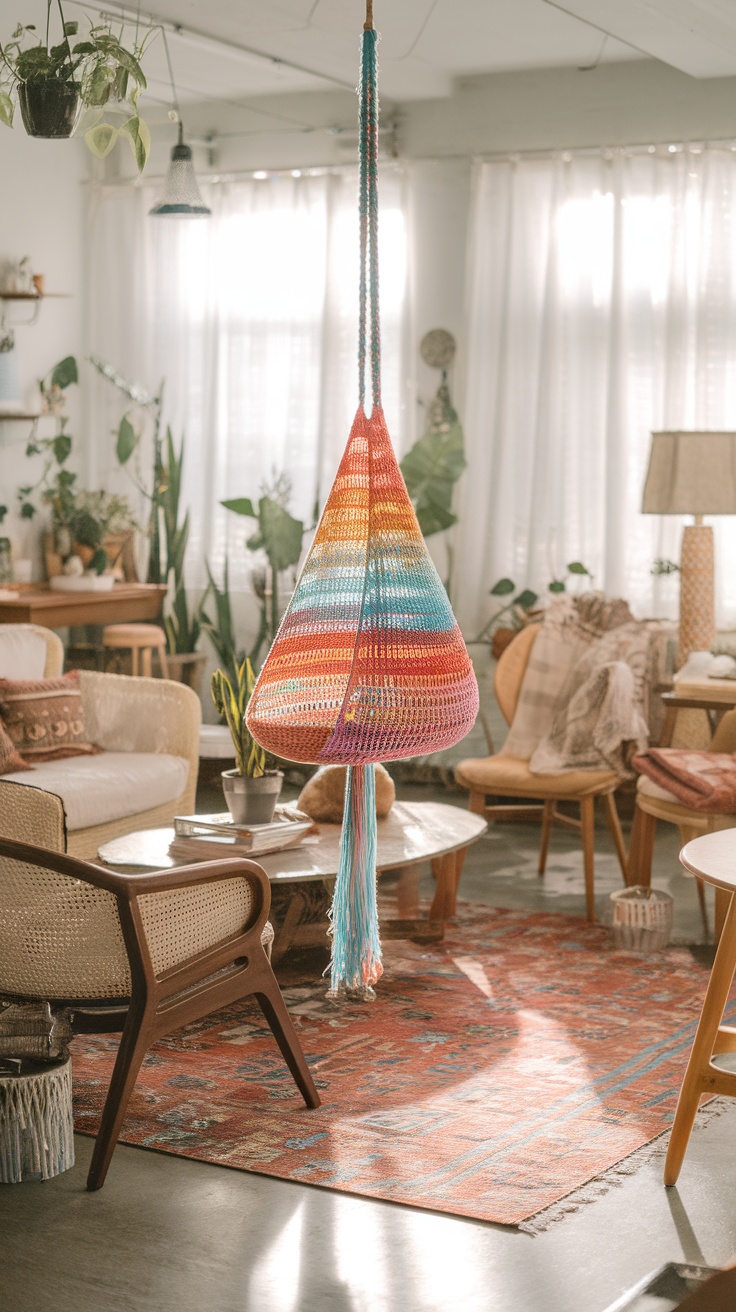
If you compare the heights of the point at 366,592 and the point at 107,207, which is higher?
the point at 107,207

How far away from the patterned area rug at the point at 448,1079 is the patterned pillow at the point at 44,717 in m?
1.40

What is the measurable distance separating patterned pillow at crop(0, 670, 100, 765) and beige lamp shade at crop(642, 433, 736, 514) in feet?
6.98

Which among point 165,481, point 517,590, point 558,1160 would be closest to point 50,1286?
point 558,1160

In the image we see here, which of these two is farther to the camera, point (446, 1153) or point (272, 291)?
point (272, 291)

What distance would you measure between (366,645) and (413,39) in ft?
14.1

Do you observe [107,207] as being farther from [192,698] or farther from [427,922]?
[427,922]

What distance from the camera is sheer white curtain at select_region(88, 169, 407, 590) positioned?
7.36 meters

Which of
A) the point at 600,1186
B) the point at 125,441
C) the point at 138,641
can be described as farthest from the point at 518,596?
the point at 600,1186

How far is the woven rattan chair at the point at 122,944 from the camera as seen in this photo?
A: 292 centimetres

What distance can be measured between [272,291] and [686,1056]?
485 cm

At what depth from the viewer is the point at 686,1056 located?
3656mm

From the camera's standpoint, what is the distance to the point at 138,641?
7168 millimetres

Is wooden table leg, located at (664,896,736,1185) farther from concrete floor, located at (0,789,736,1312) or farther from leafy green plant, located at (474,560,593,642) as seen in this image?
leafy green plant, located at (474,560,593,642)

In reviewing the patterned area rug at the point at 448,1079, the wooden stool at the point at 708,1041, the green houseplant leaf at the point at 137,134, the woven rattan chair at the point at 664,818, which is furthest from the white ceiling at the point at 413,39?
the wooden stool at the point at 708,1041
